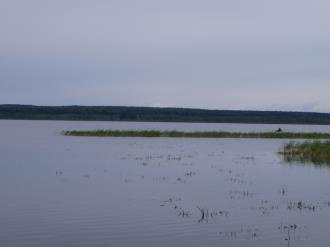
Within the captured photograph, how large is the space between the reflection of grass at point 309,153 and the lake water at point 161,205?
518cm

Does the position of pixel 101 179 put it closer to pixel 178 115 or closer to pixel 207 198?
pixel 207 198

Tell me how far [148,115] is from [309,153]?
132m

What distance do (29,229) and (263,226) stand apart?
5227 millimetres

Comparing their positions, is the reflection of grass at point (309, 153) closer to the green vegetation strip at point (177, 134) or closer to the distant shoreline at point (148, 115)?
the green vegetation strip at point (177, 134)

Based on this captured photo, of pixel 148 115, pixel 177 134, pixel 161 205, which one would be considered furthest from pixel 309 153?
pixel 148 115

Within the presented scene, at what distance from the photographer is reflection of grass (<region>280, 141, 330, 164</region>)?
3517cm

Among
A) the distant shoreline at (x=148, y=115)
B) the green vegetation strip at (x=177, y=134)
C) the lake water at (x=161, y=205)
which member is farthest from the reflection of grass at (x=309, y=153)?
the distant shoreline at (x=148, y=115)

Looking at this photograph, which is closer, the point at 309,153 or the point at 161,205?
the point at 161,205

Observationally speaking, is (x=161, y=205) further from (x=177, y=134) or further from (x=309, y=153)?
(x=177, y=134)

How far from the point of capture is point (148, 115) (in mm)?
168500

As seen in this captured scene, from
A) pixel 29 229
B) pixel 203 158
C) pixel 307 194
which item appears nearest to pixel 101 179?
pixel 307 194

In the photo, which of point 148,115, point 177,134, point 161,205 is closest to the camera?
point 161,205

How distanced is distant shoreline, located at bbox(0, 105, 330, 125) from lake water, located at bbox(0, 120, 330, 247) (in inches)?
5416

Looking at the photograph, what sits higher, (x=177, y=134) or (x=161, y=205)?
(x=177, y=134)
